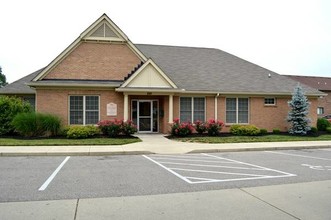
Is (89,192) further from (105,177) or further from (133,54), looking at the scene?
(133,54)

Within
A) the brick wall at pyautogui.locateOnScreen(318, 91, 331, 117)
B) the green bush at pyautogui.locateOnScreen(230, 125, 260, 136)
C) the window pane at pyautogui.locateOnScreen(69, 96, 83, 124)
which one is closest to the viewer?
the window pane at pyautogui.locateOnScreen(69, 96, 83, 124)

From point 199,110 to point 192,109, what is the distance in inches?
21.8

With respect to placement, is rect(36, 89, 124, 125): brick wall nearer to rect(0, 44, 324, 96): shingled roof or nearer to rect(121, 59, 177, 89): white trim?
rect(0, 44, 324, 96): shingled roof

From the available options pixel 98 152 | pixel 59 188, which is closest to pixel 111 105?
pixel 98 152

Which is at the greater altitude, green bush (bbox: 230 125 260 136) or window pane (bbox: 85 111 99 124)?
window pane (bbox: 85 111 99 124)

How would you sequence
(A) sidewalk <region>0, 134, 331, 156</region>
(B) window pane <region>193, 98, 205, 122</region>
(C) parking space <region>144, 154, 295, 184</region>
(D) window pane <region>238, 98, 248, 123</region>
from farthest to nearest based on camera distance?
(D) window pane <region>238, 98, 248, 123</region>, (B) window pane <region>193, 98, 205, 122</region>, (A) sidewalk <region>0, 134, 331, 156</region>, (C) parking space <region>144, 154, 295, 184</region>

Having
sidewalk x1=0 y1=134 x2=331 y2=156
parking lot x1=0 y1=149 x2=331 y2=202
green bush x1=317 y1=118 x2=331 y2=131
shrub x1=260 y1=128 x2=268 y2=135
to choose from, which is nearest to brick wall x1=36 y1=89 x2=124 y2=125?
sidewalk x1=0 y1=134 x2=331 y2=156

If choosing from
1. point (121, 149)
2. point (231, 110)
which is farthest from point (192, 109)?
point (121, 149)

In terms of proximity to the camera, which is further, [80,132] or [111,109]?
[111,109]

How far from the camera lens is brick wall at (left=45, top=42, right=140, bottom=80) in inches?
784

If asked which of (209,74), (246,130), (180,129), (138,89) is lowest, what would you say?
(246,130)

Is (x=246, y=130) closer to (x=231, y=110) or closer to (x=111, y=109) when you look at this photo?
(x=231, y=110)

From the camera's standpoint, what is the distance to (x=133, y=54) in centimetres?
2108

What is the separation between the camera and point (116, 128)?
1805 centimetres
